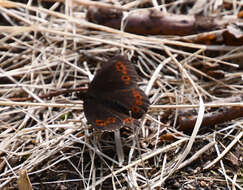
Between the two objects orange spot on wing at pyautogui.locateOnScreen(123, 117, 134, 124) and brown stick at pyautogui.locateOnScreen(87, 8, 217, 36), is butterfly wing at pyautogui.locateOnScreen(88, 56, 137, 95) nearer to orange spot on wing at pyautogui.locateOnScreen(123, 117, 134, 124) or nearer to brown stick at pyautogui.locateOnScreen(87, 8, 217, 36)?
orange spot on wing at pyautogui.locateOnScreen(123, 117, 134, 124)

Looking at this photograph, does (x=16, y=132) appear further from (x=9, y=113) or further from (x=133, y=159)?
(x=133, y=159)

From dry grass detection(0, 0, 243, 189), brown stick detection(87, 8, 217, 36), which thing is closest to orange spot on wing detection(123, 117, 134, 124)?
dry grass detection(0, 0, 243, 189)

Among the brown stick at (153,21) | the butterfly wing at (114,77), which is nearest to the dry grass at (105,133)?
the brown stick at (153,21)

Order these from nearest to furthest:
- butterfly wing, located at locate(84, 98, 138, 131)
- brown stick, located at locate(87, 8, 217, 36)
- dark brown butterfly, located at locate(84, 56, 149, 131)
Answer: butterfly wing, located at locate(84, 98, 138, 131)
dark brown butterfly, located at locate(84, 56, 149, 131)
brown stick, located at locate(87, 8, 217, 36)

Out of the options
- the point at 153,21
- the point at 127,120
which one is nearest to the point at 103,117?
the point at 127,120

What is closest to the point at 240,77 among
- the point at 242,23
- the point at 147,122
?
the point at 242,23

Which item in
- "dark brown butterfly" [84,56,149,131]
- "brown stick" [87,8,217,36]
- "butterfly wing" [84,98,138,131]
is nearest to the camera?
"butterfly wing" [84,98,138,131]
